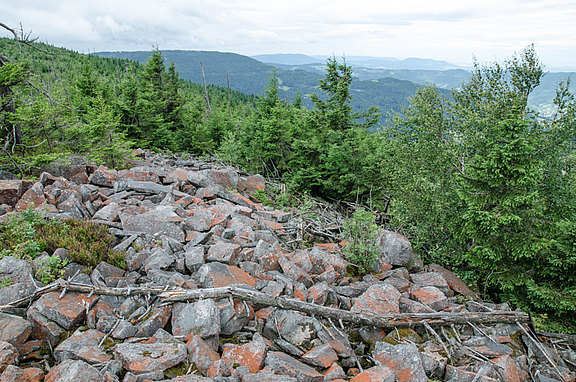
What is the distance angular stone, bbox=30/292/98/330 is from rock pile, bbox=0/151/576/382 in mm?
16

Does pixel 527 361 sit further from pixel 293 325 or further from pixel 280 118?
pixel 280 118

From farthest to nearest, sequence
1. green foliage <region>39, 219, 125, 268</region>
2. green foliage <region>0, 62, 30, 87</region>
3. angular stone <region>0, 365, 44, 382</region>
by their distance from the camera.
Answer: green foliage <region>0, 62, 30, 87</region> → green foliage <region>39, 219, 125, 268</region> → angular stone <region>0, 365, 44, 382</region>

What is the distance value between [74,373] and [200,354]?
46.7 inches

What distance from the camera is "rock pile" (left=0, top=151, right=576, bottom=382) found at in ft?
11.7

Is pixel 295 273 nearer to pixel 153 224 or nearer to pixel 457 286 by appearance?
pixel 153 224

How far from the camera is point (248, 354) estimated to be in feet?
12.3

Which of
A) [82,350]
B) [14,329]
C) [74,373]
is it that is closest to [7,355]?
[14,329]

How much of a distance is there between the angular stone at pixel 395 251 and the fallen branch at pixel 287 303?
2099mm

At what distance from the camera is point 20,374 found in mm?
3115

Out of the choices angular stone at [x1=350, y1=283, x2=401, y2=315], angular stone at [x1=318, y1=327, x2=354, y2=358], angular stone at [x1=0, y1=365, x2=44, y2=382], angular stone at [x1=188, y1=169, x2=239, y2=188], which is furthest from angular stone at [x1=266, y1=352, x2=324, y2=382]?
angular stone at [x1=188, y1=169, x2=239, y2=188]

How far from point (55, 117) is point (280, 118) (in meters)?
12.0

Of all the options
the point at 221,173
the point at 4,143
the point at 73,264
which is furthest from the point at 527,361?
the point at 4,143

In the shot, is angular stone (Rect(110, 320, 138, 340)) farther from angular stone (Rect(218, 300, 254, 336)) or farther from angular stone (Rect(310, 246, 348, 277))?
angular stone (Rect(310, 246, 348, 277))

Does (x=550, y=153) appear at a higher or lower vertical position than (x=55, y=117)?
lower
